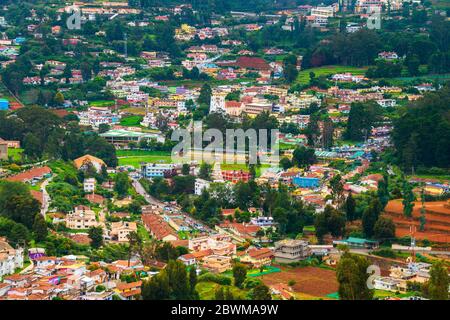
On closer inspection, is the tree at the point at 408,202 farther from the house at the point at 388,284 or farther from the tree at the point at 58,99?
the tree at the point at 58,99

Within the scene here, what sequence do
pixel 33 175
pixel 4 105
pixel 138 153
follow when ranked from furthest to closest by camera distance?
1. pixel 4 105
2. pixel 138 153
3. pixel 33 175

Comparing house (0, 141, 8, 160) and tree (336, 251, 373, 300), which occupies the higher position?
tree (336, 251, 373, 300)

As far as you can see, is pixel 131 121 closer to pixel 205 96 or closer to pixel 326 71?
pixel 205 96

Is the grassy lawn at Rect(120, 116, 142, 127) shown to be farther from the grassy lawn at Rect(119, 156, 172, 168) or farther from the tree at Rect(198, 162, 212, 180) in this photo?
the tree at Rect(198, 162, 212, 180)

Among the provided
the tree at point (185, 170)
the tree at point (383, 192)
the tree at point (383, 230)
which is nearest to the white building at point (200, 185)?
the tree at point (185, 170)

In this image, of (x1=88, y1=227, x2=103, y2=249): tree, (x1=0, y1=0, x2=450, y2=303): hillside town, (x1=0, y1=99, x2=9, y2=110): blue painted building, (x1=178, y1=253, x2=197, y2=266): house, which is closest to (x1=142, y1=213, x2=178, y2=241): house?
(x1=0, y1=0, x2=450, y2=303): hillside town

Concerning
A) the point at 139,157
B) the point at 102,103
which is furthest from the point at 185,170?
the point at 102,103

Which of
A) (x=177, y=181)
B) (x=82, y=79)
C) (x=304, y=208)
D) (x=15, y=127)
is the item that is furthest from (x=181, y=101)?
(x=304, y=208)
